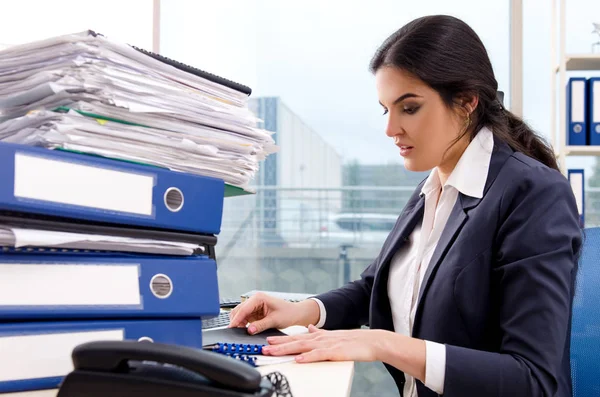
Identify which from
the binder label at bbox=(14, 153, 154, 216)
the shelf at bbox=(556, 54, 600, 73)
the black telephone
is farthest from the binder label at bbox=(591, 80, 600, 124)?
the black telephone

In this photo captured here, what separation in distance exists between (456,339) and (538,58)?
2.07m

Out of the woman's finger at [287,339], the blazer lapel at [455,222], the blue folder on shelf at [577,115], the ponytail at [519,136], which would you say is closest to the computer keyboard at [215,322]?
the woman's finger at [287,339]

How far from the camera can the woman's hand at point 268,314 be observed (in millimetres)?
1187

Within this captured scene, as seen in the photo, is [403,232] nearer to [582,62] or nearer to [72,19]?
[72,19]

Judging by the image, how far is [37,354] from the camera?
0.64 metres

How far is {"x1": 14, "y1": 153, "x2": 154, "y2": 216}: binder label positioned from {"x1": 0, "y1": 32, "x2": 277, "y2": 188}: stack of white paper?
0.03 m

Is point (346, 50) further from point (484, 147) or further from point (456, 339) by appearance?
point (456, 339)

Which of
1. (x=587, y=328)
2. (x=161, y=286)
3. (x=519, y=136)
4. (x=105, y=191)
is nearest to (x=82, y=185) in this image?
(x=105, y=191)

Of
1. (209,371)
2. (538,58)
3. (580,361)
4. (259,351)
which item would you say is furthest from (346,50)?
(209,371)

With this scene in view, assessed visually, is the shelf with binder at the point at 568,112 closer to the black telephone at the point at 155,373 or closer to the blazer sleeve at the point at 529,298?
the blazer sleeve at the point at 529,298

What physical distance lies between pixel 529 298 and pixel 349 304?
0.49m

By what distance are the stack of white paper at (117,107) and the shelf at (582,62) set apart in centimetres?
207

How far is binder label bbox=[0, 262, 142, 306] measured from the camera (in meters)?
0.62

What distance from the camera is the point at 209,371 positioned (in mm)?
458
